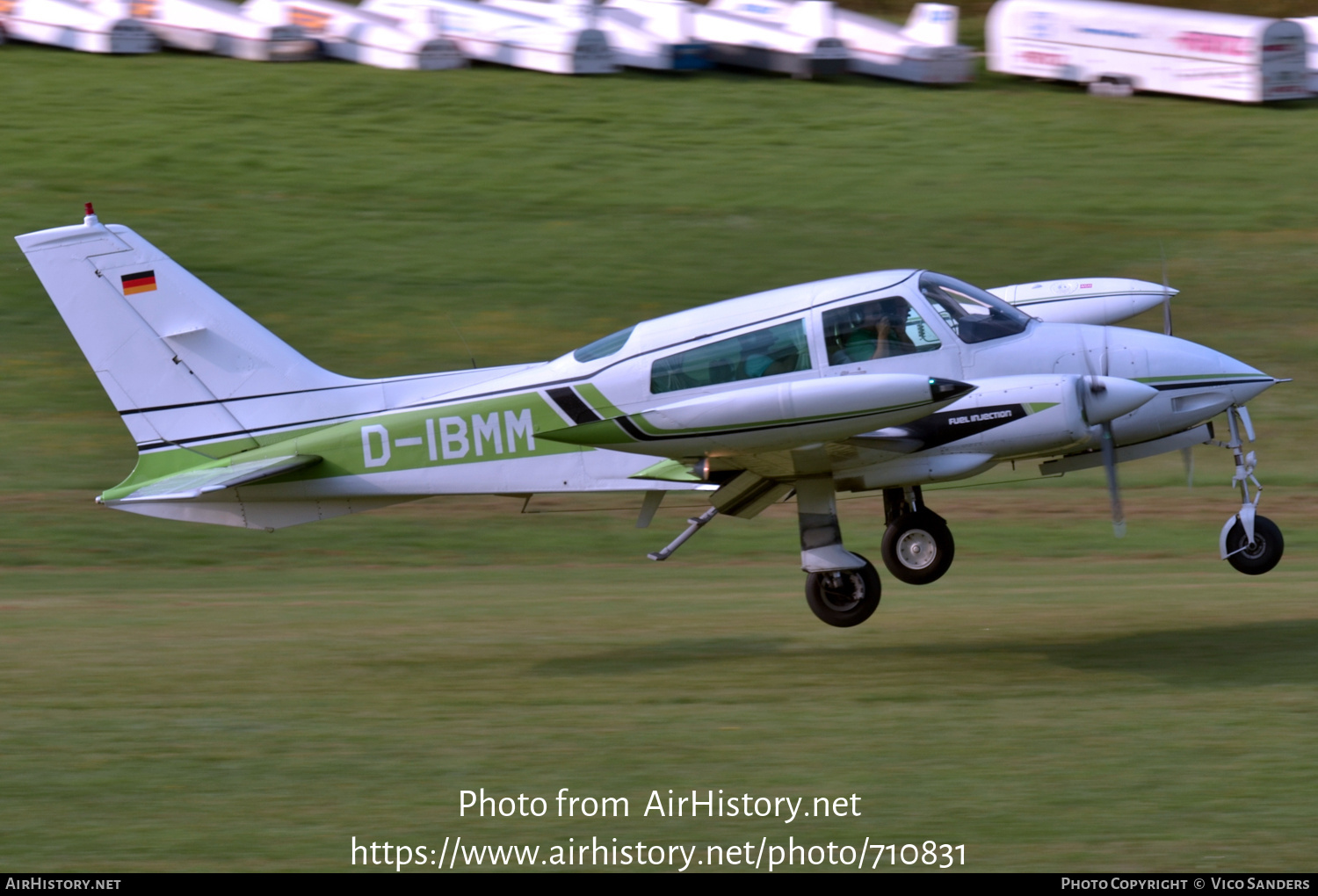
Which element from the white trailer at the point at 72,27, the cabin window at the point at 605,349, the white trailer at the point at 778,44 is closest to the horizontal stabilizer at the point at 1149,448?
the cabin window at the point at 605,349

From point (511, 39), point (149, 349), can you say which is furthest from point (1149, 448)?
point (511, 39)

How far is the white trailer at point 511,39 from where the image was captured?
3506 centimetres

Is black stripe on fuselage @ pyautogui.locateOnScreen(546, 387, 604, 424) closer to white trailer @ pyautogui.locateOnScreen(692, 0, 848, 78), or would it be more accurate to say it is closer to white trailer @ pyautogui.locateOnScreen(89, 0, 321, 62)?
white trailer @ pyautogui.locateOnScreen(692, 0, 848, 78)

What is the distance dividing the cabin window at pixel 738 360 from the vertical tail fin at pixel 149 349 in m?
2.98

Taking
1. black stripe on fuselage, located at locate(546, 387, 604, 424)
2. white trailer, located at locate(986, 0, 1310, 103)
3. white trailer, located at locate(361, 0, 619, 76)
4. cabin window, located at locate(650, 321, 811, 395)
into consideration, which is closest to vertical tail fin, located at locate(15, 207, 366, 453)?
black stripe on fuselage, located at locate(546, 387, 604, 424)

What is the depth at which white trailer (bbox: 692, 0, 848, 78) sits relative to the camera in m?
35.6

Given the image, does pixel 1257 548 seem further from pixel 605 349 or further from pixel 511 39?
pixel 511 39

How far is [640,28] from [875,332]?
2659 centimetres

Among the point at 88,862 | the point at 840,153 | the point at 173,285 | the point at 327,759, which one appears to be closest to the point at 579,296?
the point at 840,153

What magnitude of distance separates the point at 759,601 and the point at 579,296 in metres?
12.8

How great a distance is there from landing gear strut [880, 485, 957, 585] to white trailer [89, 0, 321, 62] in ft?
89.7

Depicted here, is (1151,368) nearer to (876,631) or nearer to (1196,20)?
(876,631)

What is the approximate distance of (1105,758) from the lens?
9.05 m

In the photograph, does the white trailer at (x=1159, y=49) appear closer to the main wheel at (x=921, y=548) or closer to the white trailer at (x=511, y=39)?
the white trailer at (x=511, y=39)
